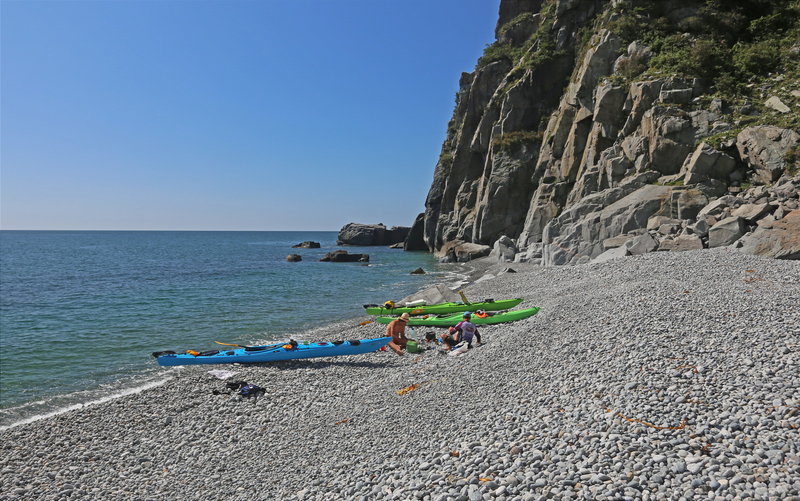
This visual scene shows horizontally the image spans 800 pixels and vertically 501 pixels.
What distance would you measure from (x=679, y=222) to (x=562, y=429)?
83.6 ft

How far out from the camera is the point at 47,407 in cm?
1455

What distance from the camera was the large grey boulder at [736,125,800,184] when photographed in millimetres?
26031

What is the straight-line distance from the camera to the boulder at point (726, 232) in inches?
916

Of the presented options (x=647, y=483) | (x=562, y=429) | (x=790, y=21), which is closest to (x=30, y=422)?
(x=562, y=429)

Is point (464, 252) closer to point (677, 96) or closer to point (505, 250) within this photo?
point (505, 250)

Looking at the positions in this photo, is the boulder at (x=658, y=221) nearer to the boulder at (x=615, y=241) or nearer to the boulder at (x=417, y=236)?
the boulder at (x=615, y=241)

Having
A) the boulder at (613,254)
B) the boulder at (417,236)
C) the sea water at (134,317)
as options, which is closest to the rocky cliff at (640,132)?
the boulder at (613,254)

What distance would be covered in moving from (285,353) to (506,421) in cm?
1067

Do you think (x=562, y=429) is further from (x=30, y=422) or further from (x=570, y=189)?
(x=570, y=189)

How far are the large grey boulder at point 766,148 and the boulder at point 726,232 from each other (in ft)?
18.0

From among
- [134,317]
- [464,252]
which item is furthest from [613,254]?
[464,252]

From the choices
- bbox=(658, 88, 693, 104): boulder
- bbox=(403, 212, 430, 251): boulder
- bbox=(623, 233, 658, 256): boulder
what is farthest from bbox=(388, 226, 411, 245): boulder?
bbox=(623, 233, 658, 256): boulder

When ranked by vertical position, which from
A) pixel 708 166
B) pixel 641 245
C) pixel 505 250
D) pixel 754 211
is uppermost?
pixel 708 166

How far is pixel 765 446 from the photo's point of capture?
5.98 metres
